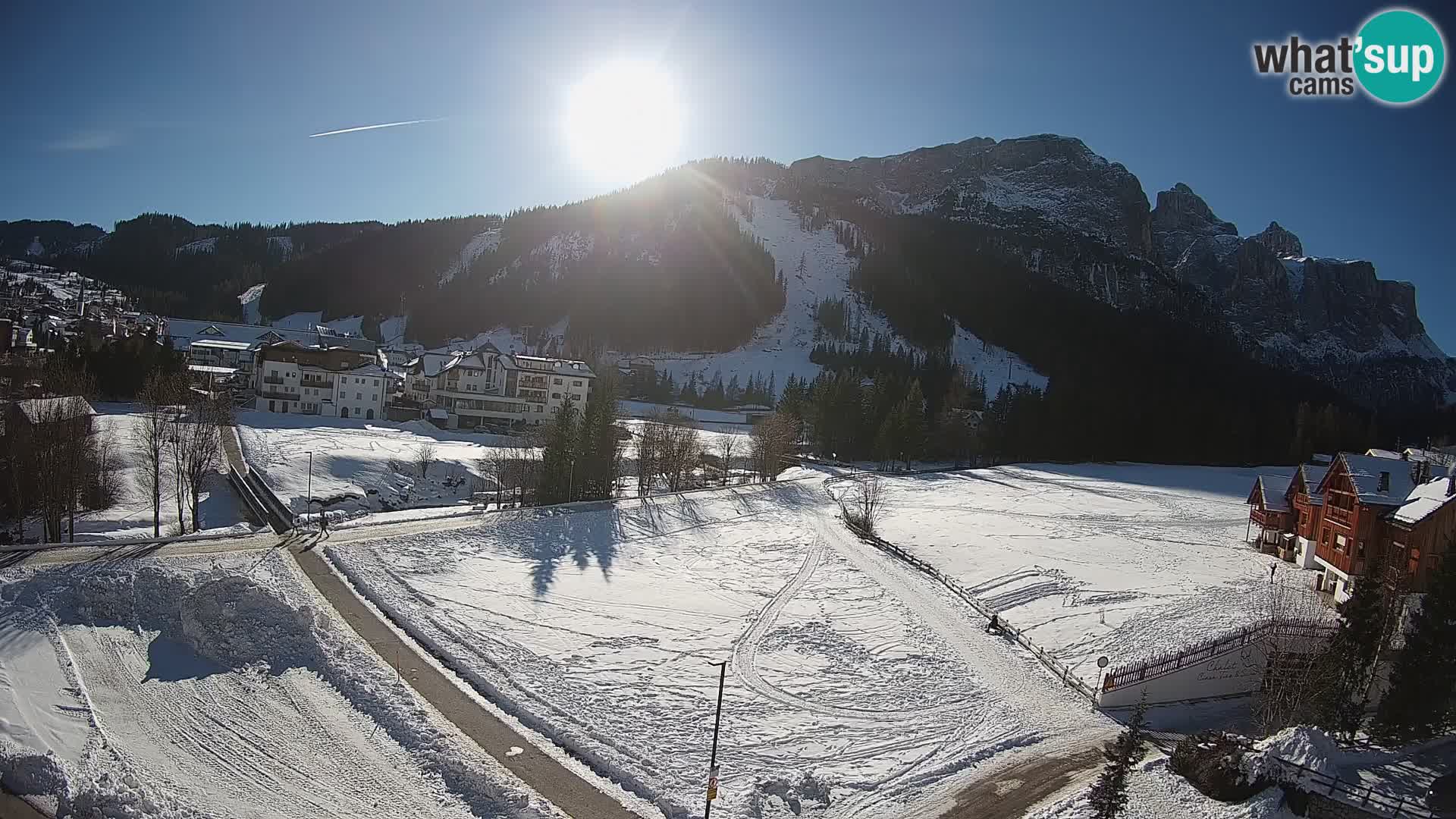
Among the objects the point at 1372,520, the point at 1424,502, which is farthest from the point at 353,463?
the point at 1424,502

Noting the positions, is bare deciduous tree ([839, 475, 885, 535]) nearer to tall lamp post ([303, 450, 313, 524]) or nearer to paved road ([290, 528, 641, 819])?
paved road ([290, 528, 641, 819])

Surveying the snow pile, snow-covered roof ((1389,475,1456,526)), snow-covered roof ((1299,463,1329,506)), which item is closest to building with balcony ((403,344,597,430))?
snow-covered roof ((1299,463,1329,506))

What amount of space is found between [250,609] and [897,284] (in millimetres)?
188995

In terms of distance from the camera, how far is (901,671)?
26484 mm

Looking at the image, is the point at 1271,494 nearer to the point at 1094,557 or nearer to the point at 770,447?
the point at 1094,557

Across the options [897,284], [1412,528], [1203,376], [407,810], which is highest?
[897,284]

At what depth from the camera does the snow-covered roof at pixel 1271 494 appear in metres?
41.3

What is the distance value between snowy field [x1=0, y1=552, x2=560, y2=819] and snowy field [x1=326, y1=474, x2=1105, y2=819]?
2.94 m

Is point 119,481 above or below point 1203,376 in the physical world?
below

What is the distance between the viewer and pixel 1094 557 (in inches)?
1591

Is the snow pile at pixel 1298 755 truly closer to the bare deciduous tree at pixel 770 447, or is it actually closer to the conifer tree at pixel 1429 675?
the conifer tree at pixel 1429 675

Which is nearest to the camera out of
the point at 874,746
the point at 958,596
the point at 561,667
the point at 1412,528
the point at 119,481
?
the point at 874,746

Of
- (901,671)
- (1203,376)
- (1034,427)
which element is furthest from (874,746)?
(1203,376)

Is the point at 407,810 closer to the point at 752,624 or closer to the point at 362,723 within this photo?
the point at 362,723
